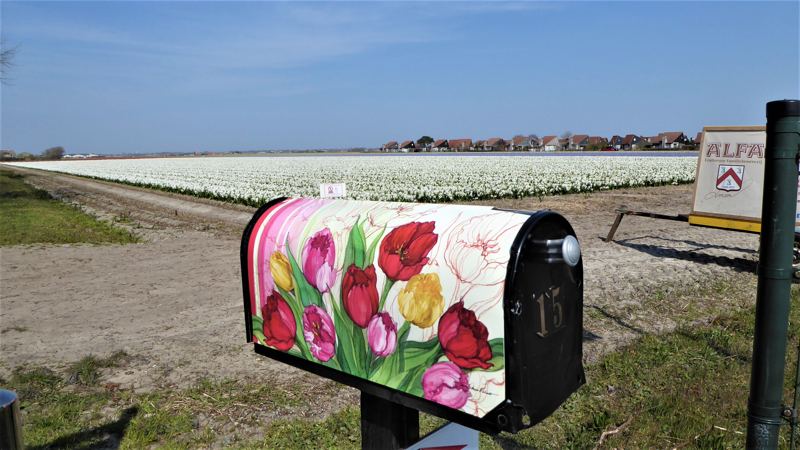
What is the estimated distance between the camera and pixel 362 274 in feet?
5.02

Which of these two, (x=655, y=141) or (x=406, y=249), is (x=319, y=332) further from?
(x=655, y=141)

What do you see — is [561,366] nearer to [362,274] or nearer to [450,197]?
[362,274]

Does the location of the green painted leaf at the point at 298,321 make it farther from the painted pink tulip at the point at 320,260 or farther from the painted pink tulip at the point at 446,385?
the painted pink tulip at the point at 446,385

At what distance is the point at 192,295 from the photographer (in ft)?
22.3

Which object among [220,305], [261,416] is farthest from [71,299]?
[261,416]

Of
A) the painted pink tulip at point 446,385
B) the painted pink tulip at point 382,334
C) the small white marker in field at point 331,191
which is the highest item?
the small white marker in field at point 331,191

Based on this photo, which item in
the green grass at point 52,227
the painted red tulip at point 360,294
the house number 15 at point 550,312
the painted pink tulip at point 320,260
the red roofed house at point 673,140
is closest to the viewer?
the house number 15 at point 550,312

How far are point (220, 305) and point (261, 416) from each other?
296cm

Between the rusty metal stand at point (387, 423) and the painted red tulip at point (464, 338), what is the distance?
1.61 feet

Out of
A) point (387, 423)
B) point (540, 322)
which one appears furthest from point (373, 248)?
point (387, 423)

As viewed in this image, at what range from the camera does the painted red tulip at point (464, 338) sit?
4.29 ft

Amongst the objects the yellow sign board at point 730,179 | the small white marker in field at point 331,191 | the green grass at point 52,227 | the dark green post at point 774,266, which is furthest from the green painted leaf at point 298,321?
the green grass at point 52,227

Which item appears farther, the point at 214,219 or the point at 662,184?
the point at 662,184

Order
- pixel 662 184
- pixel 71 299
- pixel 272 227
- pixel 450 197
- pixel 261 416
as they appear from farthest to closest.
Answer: pixel 662 184 → pixel 450 197 → pixel 71 299 → pixel 261 416 → pixel 272 227
